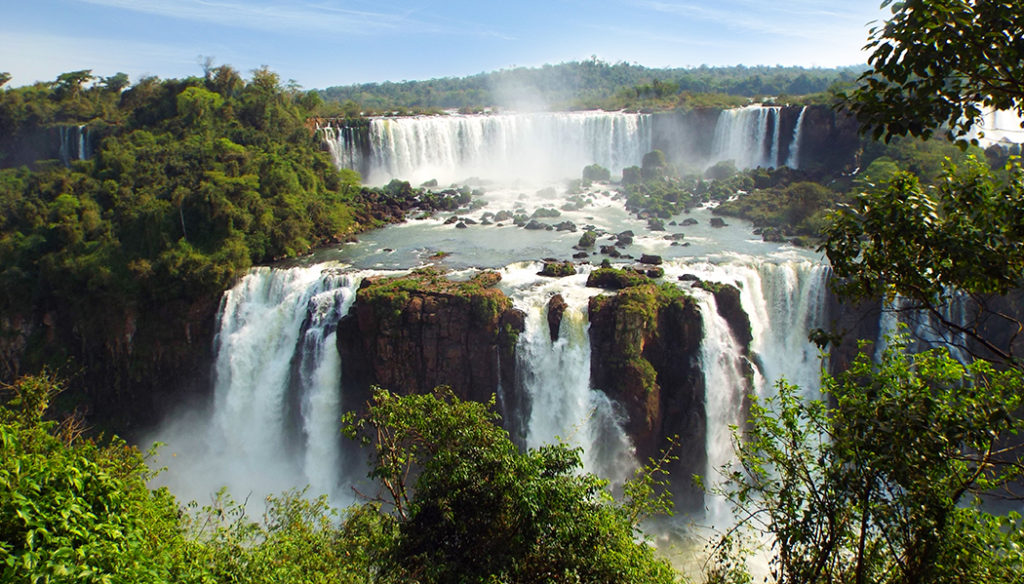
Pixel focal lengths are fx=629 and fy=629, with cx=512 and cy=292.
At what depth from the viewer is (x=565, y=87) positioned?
284 ft

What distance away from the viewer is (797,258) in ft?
71.7

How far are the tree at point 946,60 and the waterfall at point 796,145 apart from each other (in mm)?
34822

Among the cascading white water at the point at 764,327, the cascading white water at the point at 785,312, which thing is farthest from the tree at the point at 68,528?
the cascading white water at the point at 785,312

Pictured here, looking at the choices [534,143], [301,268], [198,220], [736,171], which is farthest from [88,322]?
[736,171]

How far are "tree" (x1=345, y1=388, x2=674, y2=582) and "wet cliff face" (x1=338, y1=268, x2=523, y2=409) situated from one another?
9.51 meters

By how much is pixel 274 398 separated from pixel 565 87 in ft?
248

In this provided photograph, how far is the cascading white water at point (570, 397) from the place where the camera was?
16.9 meters

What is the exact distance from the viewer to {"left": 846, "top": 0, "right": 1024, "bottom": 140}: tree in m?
3.90

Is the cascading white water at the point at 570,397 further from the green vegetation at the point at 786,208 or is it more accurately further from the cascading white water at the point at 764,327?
the green vegetation at the point at 786,208

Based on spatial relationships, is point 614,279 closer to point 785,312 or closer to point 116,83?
point 785,312

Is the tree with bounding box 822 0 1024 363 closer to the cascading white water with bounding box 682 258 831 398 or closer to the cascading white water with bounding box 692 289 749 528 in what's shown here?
the cascading white water with bounding box 692 289 749 528

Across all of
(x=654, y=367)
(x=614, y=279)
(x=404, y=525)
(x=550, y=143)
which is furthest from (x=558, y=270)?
(x=550, y=143)

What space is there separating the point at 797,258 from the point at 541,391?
11.0 m

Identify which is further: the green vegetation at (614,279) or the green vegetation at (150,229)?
the green vegetation at (150,229)
